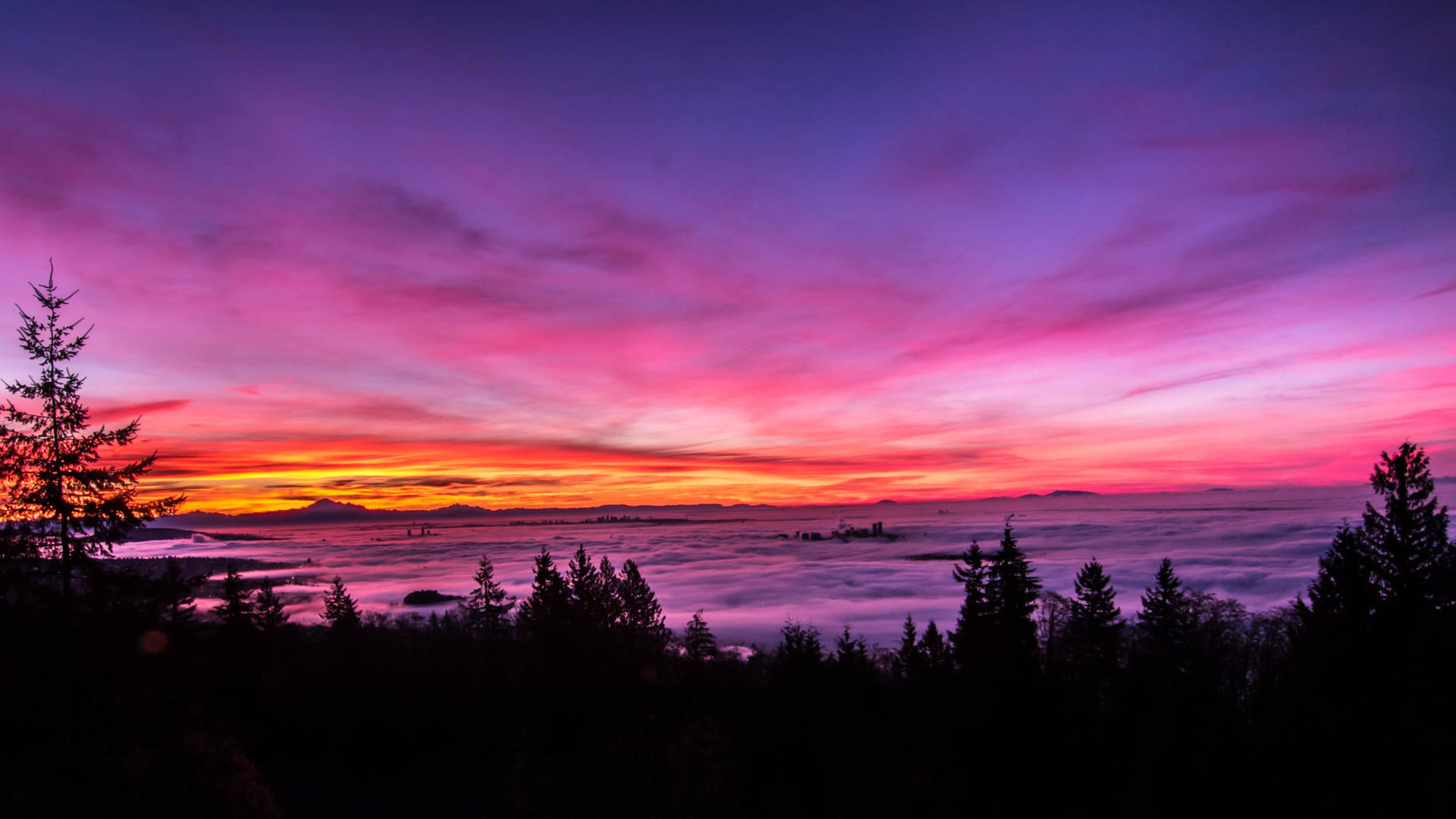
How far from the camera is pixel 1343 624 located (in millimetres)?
27344

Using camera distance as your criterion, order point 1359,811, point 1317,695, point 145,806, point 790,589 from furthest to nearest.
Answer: point 790,589
point 1317,695
point 1359,811
point 145,806

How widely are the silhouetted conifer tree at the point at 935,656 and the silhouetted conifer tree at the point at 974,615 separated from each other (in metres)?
0.92

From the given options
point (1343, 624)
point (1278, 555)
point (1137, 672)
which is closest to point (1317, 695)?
point (1343, 624)

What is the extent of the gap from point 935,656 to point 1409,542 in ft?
82.0

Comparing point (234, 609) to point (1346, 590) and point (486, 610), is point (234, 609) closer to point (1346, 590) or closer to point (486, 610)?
point (486, 610)

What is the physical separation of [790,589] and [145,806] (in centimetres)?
15305

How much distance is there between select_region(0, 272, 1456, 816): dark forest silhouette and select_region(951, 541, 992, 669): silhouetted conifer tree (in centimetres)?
28

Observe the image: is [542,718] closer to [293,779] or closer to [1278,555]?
[293,779]

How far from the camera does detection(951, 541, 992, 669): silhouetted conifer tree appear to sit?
134 ft

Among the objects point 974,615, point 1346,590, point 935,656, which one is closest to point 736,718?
point 935,656

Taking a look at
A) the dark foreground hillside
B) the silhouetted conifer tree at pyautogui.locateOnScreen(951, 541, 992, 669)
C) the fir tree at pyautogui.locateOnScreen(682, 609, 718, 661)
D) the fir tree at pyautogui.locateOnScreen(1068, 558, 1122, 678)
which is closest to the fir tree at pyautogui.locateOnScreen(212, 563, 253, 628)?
the dark foreground hillside

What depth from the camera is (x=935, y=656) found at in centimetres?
4575

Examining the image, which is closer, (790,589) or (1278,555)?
(1278,555)

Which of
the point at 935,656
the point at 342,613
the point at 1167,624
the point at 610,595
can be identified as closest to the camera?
the point at 1167,624
